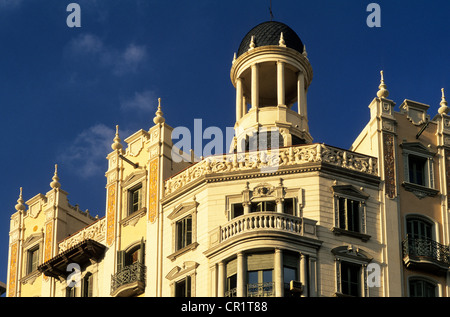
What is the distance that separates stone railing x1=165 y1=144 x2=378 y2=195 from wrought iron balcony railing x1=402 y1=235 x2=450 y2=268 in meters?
3.98

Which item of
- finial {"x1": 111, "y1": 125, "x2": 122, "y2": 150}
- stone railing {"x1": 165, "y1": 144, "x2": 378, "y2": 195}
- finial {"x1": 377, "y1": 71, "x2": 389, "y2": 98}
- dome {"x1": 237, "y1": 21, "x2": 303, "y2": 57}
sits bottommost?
stone railing {"x1": 165, "y1": 144, "x2": 378, "y2": 195}

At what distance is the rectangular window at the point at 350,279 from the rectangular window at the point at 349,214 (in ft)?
6.21

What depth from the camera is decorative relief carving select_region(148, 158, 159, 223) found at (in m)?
70.4

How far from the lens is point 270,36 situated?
75.9 m

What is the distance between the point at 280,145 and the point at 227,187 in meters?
5.22

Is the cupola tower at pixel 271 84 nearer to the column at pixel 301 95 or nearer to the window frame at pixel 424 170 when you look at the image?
the column at pixel 301 95

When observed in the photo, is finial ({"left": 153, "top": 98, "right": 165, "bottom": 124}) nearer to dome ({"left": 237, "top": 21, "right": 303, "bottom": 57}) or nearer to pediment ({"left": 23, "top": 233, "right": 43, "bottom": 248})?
dome ({"left": 237, "top": 21, "right": 303, "bottom": 57})

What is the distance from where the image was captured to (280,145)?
72000 millimetres

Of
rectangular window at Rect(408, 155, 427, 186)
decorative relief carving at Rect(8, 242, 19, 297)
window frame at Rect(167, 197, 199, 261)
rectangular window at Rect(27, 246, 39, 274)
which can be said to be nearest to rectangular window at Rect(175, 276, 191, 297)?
window frame at Rect(167, 197, 199, 261)

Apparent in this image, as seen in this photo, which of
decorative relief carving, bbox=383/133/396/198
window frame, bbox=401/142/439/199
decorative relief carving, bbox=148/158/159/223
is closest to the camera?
decorative relief carving, bbox=383/133/396/198

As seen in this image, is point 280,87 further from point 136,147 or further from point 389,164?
point 136,147

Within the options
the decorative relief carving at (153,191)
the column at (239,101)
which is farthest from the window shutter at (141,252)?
the column at (239,101)
